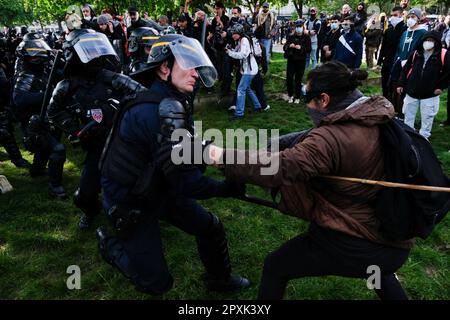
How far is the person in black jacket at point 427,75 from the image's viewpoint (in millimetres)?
5383

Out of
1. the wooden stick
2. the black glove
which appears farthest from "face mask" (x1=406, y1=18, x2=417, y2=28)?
the black glove

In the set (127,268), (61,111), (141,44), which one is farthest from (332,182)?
(141,44)

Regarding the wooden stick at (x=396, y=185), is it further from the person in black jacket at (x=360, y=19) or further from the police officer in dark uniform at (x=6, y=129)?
the person in black jacket at (x=360, y=19)

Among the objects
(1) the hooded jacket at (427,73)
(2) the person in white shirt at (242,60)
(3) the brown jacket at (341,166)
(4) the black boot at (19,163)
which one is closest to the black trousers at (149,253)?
(3) the brown jacket at (341,166)

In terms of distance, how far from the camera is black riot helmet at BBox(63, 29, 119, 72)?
351cm

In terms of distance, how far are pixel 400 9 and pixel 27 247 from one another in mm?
8646

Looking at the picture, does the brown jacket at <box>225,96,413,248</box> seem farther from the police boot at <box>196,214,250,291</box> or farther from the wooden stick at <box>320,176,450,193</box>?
the police boot at <box>196,214,250,291</box>

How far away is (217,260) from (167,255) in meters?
0.87

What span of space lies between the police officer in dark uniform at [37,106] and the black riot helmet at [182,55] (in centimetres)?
277

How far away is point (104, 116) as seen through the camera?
370 cm

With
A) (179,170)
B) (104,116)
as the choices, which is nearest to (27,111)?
(104,116)

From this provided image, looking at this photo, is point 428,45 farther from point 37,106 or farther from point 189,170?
point 37,106

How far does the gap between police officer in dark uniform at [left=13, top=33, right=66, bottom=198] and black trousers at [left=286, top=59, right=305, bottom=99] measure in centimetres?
534
